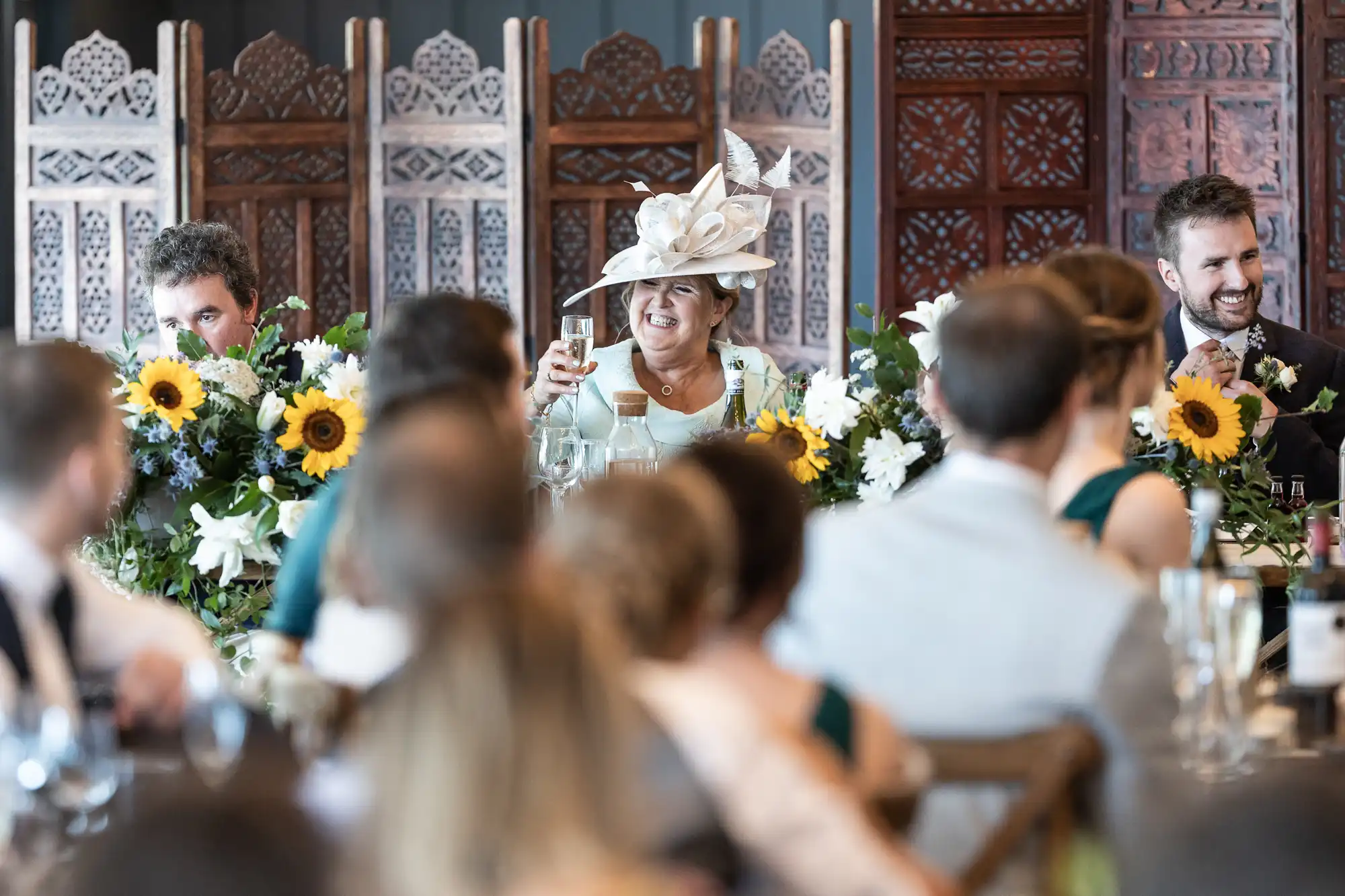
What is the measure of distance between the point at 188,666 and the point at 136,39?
661 cm

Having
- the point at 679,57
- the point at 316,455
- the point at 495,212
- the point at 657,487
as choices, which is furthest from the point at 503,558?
the point at 679,57

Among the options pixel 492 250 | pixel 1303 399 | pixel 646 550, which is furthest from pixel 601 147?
pixel 646 550

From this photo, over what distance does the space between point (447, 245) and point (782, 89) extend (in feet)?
4.35

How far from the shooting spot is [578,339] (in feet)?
10.4

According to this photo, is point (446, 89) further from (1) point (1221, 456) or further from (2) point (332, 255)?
(1) point (1221, 456)

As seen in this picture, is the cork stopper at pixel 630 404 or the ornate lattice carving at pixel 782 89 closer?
the cork stopper at pixel 630 404

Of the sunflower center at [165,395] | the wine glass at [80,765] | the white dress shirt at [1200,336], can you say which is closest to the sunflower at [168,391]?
the sunflower center at [165,395]

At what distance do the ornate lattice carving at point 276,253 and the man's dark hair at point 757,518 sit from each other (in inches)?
193

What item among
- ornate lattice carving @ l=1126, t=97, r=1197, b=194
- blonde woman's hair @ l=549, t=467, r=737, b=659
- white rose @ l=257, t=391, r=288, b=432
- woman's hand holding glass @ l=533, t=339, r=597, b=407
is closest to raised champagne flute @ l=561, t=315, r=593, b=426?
Result: woman's hand holding glass @ l=533, t=339, r=597, b=407

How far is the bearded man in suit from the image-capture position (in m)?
3.91

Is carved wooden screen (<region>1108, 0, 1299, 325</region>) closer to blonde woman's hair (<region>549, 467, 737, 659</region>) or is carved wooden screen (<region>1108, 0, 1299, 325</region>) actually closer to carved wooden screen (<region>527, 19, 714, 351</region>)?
carved wooden screen (<region>527, 19, 714, 351</region>)

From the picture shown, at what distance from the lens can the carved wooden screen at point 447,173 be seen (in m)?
5.98

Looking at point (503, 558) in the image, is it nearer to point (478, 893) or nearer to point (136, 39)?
point (478, 893)

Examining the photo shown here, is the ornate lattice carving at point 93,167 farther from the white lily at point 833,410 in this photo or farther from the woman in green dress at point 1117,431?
the woman in green dress at point 1117,431
